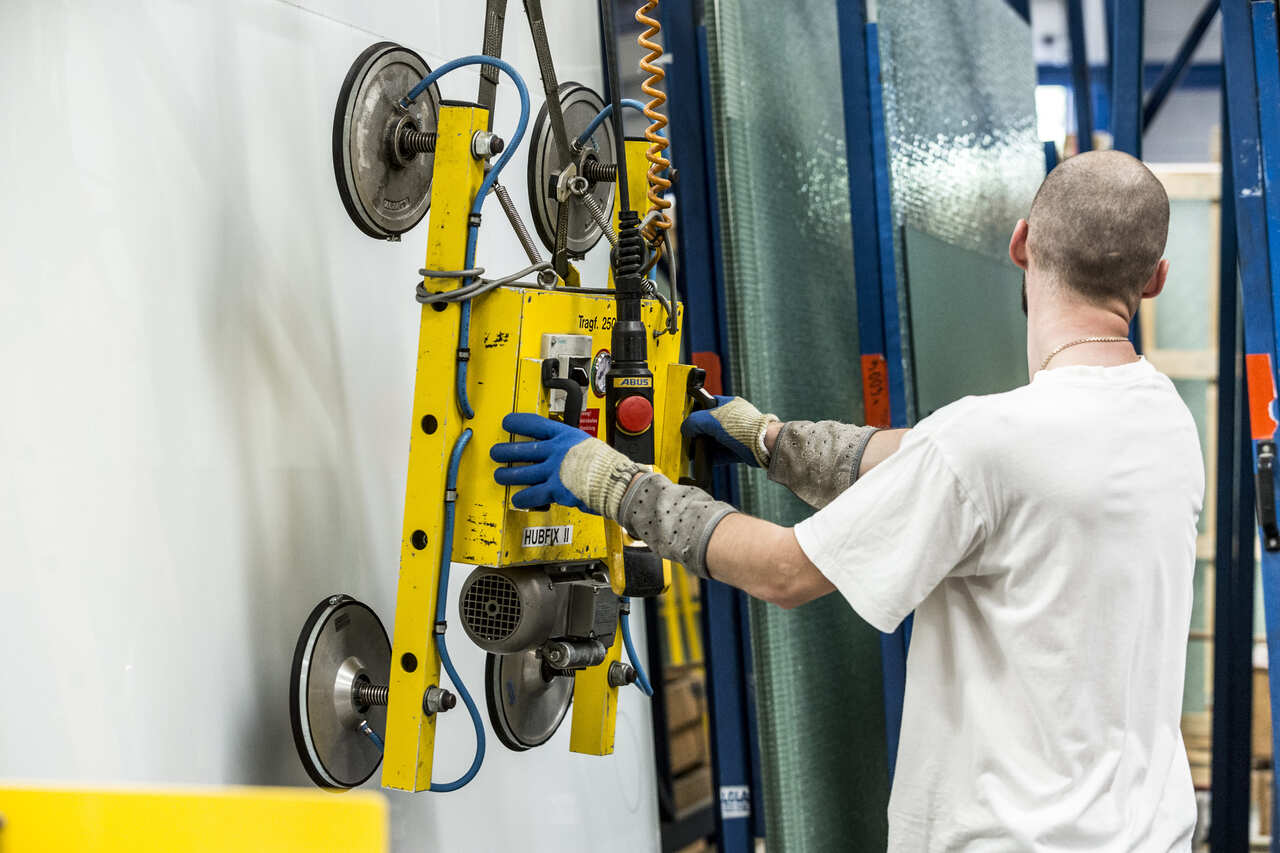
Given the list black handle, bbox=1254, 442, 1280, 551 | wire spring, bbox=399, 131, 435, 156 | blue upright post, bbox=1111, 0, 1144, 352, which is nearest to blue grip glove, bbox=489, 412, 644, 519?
wire spring, bbox=399, 131, 435, 156

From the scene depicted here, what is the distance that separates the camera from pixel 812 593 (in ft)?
4.64

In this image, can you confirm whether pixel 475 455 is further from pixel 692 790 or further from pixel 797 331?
pixel 692 790

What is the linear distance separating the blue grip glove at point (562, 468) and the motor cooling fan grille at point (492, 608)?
0.12 meters

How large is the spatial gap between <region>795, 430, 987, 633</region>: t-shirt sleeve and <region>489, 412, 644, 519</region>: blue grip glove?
246 mm

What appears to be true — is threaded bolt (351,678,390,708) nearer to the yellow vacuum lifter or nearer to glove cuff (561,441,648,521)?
the yellow vacuum lifter

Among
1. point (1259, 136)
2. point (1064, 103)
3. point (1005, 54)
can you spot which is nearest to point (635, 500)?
point (1259, 136)

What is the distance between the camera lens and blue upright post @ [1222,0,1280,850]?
2365mm

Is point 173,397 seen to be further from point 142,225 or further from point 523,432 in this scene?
point 523,432

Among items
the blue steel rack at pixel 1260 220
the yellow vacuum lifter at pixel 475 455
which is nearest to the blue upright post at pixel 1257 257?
the blue steel rack at pixel 1260 220

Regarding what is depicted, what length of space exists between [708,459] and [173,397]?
0.77m

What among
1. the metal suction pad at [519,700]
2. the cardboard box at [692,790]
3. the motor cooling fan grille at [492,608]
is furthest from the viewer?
the cardboard box at [692,790]

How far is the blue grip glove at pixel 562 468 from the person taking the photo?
146 centimetres

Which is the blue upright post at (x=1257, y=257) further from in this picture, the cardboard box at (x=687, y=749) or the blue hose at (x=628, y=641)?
the cardboard box at (x=687, y=749)

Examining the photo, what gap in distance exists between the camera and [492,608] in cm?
155
